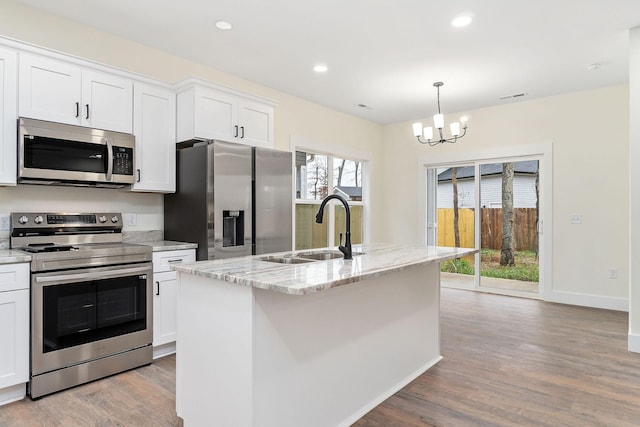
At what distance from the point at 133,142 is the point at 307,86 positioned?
89.8 inches

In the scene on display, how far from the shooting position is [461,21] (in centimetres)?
308

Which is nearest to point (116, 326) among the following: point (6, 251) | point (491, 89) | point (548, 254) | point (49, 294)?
point (49, 294)

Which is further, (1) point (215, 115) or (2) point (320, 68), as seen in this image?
(2) point (320, 68)

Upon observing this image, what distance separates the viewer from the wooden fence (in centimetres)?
533

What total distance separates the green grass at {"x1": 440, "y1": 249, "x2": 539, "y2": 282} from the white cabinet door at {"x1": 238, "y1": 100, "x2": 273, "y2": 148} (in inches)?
144

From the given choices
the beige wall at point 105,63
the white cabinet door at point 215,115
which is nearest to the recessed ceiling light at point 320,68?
the beige wall at point 105,63

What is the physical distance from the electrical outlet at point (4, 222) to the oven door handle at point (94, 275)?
2.13ft

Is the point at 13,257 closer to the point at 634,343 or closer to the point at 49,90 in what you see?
the point at 49,90

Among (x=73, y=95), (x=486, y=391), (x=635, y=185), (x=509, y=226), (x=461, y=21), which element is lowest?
(x=486, y=391)

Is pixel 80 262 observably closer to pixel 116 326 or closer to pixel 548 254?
pixel 116 326

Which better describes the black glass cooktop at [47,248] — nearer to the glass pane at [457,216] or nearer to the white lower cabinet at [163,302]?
the white lower cabinet at [163,302]

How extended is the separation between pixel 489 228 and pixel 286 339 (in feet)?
15.4

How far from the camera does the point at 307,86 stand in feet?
15.4

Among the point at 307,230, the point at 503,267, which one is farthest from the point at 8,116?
the point at 503,267
